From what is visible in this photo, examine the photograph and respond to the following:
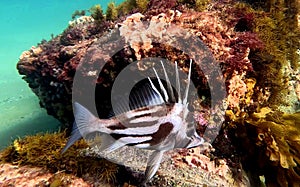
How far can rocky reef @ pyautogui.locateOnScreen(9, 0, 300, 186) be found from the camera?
3998 millimetres

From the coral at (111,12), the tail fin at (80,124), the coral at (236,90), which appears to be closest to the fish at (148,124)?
the tail fin at (80,124)

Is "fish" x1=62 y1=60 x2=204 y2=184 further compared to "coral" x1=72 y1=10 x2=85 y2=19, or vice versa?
"coral" x1=72 y1=10 x2=85 y2=19

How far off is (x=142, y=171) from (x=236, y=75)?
2.14 meters

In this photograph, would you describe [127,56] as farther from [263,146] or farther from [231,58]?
[263,146]

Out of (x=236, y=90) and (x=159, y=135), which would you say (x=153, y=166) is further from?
(x=236, y=90)

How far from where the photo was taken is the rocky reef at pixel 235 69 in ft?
13.1

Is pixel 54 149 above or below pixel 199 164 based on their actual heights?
above

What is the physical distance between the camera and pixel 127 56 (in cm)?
425

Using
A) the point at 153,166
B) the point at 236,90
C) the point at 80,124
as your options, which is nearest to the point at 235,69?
the point at 236,90

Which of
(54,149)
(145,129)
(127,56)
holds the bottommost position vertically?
(54,149)

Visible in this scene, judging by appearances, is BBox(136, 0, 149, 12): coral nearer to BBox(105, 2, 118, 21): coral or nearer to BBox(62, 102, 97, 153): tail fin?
BBox(105, 2, 118, 21): coral

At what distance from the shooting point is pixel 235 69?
4.19 m

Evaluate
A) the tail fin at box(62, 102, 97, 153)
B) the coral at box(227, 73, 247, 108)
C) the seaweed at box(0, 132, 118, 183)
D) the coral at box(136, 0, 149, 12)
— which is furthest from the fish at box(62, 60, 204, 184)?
the coral at box(136, 0, 149, 12)

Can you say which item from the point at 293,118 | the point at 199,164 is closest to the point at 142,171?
the point at 199,164
